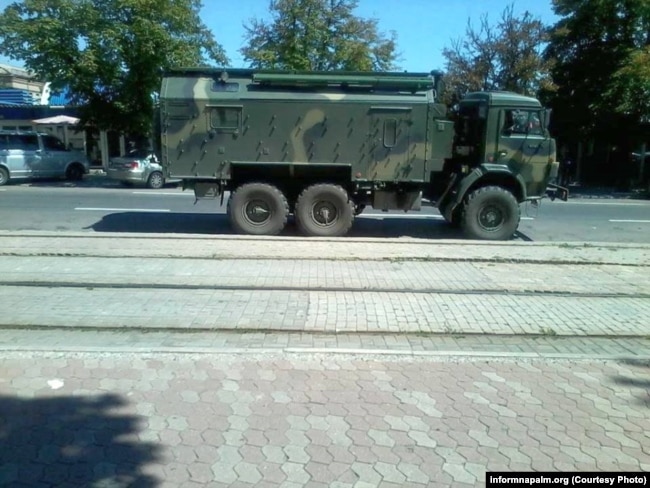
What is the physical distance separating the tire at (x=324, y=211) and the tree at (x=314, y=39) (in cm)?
1226

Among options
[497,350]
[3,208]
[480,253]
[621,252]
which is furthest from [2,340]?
[3,208]

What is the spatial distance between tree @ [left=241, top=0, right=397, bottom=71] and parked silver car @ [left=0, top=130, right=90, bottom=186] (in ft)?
27.5

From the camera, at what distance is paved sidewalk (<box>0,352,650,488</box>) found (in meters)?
3.20

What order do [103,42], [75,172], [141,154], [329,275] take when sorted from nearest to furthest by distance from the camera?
[329,275]
[103,42]
[141,154]
[75,172]

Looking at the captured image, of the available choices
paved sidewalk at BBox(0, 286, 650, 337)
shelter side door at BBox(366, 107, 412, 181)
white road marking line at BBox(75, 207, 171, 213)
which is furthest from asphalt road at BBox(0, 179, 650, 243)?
paved sidewalk at BBox(0, 286, 650, 337)

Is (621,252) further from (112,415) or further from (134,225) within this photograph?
(134,225)

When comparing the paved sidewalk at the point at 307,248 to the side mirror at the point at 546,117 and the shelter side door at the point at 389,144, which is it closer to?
the shelter side door at the point at 389,144

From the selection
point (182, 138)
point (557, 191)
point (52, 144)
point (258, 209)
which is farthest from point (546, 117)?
point (52, 144)

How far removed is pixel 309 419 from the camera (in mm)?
3760

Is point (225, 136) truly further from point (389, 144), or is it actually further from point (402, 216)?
point (402, 216)

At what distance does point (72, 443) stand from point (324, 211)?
7.87 meters

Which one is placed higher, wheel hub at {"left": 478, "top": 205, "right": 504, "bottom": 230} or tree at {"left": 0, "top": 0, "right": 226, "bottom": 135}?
tree at {"left": 0, "top": 0, "right": 226, "bottom": 135}

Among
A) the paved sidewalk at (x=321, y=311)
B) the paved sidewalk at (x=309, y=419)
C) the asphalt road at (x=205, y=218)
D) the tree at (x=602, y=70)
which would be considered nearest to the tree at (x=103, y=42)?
the asphalt road at (x=205, y=218)

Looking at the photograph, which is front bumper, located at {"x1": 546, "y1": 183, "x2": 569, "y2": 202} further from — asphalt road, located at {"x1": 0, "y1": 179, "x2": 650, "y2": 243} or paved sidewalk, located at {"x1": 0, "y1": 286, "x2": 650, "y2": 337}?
paved sidewalk, located at {"x1": 0, "y1": 286, "x2": 650, "y2": 337}
